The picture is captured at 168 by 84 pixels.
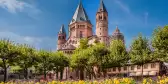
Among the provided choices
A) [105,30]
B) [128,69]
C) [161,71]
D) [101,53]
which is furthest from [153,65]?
[105,30]

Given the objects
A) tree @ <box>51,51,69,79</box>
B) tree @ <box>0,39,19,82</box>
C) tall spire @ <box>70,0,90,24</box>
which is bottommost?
tree @ <box>51,51,69,79</box>

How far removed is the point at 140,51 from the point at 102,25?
230ft

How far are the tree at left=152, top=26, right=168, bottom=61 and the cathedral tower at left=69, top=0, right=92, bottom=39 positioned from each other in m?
78.9

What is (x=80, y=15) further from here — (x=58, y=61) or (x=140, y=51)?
(x=140, y=51)

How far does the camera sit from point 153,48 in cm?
4972

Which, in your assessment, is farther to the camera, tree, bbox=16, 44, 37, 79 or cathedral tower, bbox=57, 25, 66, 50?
cathedral tower, bbox=57, 25, 66, 50

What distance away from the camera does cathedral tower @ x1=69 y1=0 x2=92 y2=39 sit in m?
126

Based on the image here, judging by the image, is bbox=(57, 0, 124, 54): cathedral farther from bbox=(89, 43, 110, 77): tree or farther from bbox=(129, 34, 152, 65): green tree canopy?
bbox=(129, 34, 152, 65): green tree canopy

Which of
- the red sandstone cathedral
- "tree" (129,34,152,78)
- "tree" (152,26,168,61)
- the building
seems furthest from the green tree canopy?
the red sandstone cathedral

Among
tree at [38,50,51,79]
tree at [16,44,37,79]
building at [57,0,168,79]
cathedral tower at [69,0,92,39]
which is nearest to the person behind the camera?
tree at [16,44,37,79]

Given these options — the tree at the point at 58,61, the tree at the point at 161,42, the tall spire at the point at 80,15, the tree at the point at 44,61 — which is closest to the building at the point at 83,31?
the tall spire at the point at 80,15

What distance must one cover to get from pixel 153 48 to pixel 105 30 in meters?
71.2

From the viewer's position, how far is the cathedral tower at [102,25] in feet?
392

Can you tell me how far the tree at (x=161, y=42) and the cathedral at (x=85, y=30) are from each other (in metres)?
68.6
